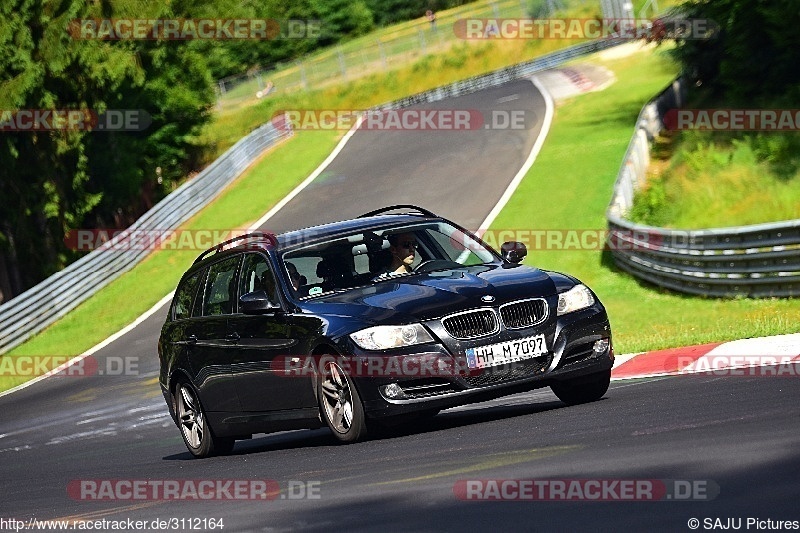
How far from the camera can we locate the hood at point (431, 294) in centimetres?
975

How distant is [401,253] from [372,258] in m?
0.25

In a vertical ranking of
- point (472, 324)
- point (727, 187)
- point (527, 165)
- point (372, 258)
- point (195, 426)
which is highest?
point (372, 258)

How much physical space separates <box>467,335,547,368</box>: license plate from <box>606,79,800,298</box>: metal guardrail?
988cm

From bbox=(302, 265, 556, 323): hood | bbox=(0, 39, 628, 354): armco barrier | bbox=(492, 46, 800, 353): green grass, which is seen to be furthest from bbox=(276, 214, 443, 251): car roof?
bbox=(0, 39, 628, 354): armco barrier

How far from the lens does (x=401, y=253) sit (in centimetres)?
1105

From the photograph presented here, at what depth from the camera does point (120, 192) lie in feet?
166

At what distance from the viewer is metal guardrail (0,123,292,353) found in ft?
102

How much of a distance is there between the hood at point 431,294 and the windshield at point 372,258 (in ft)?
0.75

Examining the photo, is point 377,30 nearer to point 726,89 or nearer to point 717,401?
point 726,89

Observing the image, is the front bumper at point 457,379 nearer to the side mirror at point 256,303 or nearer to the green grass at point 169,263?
the side mirror at point 256,303

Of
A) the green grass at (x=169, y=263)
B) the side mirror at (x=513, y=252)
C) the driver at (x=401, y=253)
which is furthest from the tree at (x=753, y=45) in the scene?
the driver at (x=401, y=253)

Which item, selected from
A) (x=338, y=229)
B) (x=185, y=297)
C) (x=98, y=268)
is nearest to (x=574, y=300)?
(x=338, y=229)

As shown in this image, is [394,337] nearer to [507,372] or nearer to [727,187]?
[507,372]

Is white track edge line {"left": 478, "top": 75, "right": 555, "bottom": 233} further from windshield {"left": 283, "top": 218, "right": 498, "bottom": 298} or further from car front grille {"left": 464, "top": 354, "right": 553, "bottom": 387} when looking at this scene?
car front grille {"left": 464, "top": 354, "right": 553, "bottom": 387}
